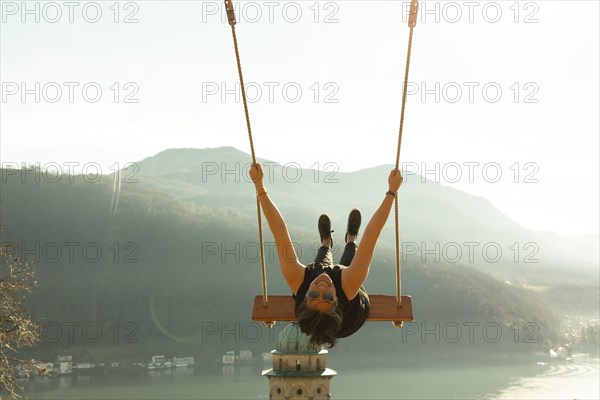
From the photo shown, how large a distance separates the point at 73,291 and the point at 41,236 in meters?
7.87

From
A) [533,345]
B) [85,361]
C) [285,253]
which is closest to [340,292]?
[285,253]

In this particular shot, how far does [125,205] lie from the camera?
12750 cm

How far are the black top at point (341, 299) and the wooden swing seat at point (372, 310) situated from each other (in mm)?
385

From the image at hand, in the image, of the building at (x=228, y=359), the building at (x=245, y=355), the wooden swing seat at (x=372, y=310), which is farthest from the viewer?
the building at (x=245, y=355)

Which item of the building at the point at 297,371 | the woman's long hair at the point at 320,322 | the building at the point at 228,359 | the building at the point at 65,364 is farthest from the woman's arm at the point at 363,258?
the building at the point at 228,359

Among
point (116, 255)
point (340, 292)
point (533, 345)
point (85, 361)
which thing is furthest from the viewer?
point (533, 345)

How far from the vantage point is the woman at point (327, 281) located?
17.3ft

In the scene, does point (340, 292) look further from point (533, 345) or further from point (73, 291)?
point (533, 345)

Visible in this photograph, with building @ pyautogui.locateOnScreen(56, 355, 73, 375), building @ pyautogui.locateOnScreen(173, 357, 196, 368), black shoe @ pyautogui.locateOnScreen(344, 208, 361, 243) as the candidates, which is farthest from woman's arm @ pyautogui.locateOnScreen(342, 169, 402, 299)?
building @ pyautogui.locateOnScreen(173, 357, 196, 368)

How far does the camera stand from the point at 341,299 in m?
5.45

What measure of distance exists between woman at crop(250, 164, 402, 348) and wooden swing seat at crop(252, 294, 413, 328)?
0.29m

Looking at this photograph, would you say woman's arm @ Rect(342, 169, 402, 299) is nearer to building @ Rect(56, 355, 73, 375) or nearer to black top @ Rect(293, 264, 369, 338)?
black top @ Rect(293, 264, 369, 338)

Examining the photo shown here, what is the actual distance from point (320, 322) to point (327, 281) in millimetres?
231

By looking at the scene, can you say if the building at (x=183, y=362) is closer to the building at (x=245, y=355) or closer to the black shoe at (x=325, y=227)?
the building at (x=245, y=355)
